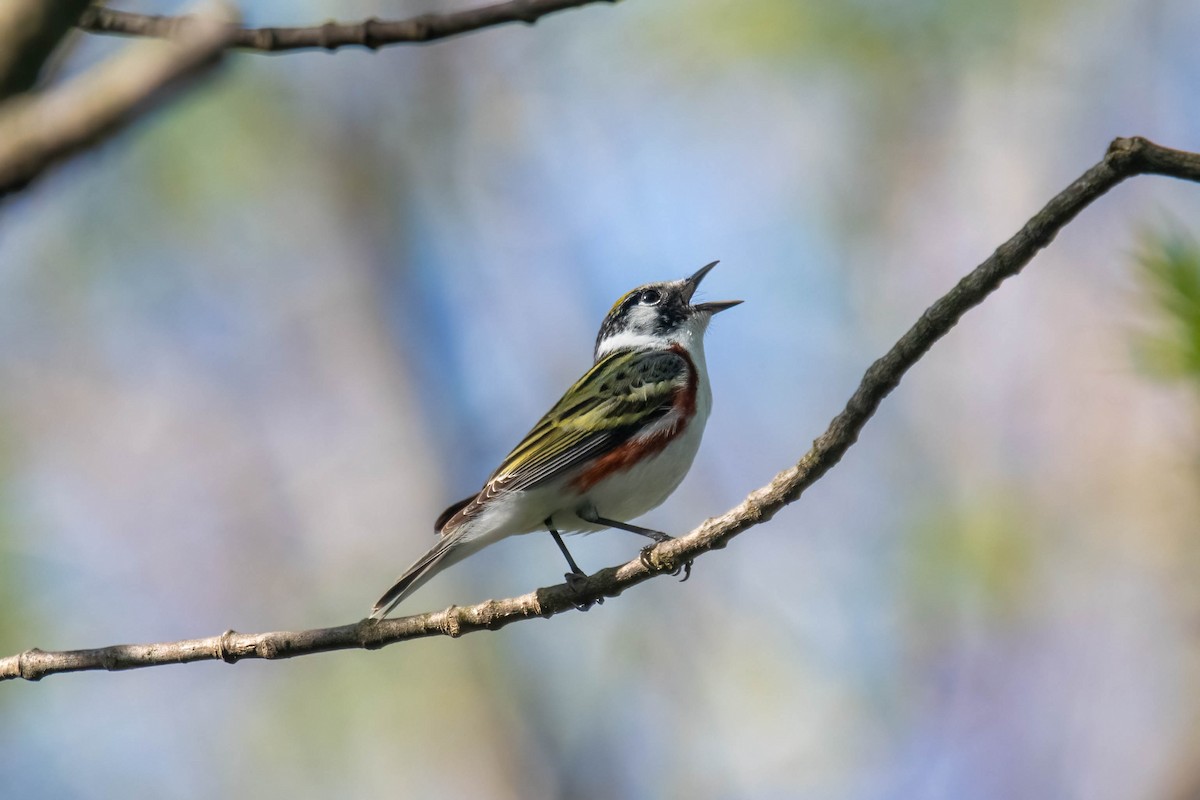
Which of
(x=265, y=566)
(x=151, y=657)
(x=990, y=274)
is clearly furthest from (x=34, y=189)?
(x=265, y=566)

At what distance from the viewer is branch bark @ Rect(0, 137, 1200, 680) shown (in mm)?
2830

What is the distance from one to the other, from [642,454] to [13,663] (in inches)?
118

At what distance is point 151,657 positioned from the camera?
12.3 feet

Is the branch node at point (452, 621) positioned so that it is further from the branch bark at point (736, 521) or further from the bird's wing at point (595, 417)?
the bird's wing at point (595, 417)

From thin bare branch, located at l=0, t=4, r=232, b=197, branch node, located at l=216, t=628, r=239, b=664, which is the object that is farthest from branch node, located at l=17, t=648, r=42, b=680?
thin bare branch, located at l=0, t=4, r=232, b=197

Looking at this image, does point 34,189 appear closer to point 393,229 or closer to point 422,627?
point 422,627

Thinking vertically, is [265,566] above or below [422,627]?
above

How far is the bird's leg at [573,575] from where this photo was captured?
4.23 metres

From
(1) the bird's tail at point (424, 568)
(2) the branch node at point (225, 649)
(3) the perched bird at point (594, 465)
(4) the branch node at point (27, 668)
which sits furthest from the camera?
(3) the perched bird at point (594, 465)

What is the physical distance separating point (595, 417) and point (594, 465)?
0.38m

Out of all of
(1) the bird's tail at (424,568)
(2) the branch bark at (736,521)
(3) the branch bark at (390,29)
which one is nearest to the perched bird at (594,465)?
(1) the bird's tail at (424,568)

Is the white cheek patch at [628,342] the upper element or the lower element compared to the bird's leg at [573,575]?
upper

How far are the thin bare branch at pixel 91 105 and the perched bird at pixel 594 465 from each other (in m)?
3.49

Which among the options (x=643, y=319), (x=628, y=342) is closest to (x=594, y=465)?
(x=628, y=342)
